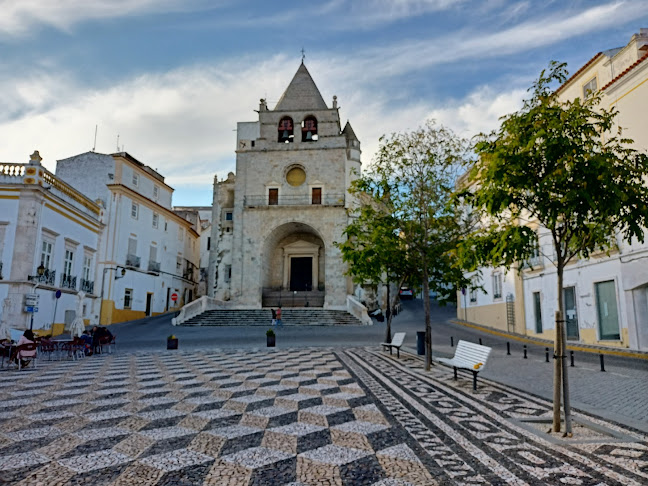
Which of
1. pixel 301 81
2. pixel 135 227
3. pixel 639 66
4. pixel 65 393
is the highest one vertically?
pixel 301 81

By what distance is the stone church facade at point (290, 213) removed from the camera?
33594 millimetres

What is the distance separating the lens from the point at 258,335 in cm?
2131

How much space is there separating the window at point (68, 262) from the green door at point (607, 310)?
2404 cm

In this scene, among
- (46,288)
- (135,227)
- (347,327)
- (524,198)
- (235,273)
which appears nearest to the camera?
(524,198)

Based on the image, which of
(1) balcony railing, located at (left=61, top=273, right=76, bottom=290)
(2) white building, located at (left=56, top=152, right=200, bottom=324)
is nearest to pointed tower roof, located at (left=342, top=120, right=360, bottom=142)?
(2) white building, located at (left=56, top=152, right=200, bottom=324)

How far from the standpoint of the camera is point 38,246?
1936cm

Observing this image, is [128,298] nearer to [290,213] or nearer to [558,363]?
[290,213]

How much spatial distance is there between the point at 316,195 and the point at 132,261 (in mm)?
14614

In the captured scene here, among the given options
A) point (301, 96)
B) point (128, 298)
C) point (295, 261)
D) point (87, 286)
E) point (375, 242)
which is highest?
point (301, 96)

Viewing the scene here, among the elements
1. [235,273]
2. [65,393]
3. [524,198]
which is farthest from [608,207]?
[235,273]

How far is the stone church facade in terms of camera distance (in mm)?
33594

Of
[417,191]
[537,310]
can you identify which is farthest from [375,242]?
[537,310]

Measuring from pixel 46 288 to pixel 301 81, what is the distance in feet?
89.6

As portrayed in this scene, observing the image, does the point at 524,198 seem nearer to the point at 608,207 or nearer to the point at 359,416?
the point at 608,207
